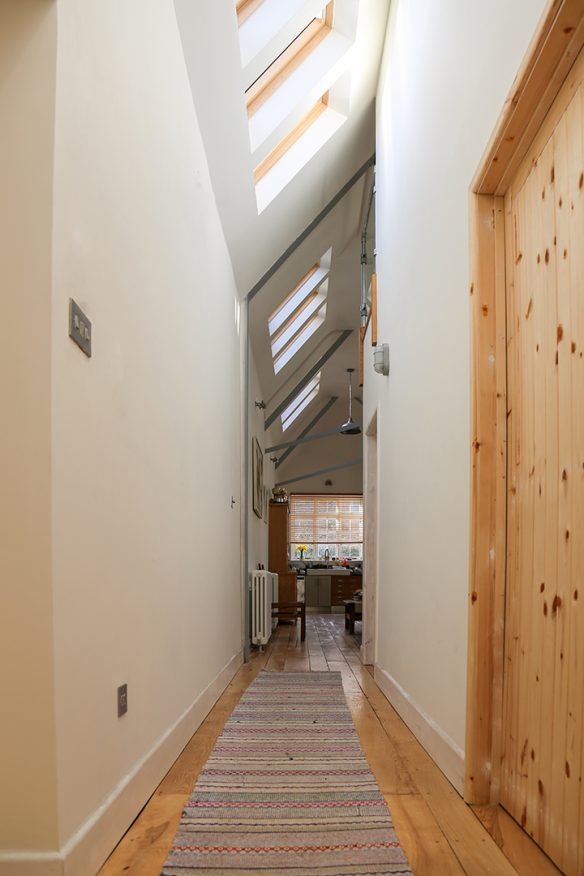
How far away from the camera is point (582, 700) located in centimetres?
136

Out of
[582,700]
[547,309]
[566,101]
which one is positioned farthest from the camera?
[547,309]

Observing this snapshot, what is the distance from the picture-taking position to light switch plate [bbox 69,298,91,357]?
4.83 ft

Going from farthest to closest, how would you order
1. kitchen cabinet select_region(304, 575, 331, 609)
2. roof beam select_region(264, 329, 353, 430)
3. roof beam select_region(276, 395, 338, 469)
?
roof beam select_region(276, 395, 338, 469), kitchen cabinet select_region(304, 575, 331, 609), roof beam select_region(264, 329, 353, 430)

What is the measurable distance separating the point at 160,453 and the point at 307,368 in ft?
26.1

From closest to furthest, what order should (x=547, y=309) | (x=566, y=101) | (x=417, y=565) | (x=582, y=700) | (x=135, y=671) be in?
(x=582, y=700) → (x=566, y=101) → (x=547, y=309) → (x=135, y=671) → (x=417, y=565)

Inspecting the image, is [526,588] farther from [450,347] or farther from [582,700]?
[450,347]

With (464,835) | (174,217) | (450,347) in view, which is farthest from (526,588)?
(174,217)

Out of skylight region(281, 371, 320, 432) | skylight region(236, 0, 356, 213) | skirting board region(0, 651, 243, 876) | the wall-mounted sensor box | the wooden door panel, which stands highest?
skylight region(236, 0, 356, 213)

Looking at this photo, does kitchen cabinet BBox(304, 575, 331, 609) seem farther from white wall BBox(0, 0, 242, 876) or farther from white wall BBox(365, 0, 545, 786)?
white wall BBox(0, 0, 242, 876)

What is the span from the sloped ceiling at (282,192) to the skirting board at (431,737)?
2558mm

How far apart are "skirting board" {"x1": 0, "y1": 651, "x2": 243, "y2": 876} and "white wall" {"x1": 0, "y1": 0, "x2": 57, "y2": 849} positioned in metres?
0.03

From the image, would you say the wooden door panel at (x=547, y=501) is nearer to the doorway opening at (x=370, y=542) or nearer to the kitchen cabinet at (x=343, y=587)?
the doorway opening at (x=370, y=542)

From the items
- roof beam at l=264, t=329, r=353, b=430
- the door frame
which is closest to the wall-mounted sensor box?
the door frame

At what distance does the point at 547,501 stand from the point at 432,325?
129 centimetres
